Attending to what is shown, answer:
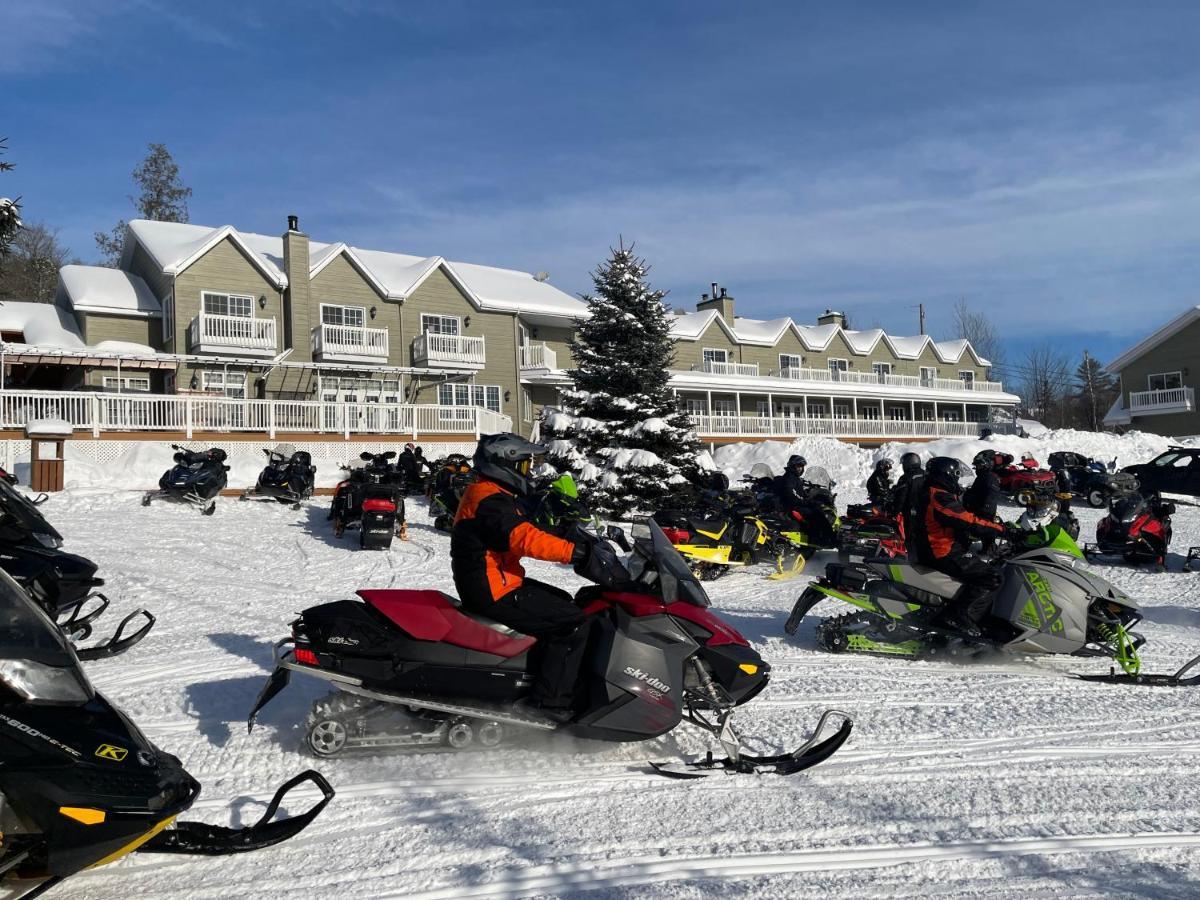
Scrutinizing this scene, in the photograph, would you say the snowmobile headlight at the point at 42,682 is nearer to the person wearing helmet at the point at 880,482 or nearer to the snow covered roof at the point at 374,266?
the person wearing helmet at the point at 880,482

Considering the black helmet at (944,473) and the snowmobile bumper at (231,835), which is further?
the black helmet at (944,473)

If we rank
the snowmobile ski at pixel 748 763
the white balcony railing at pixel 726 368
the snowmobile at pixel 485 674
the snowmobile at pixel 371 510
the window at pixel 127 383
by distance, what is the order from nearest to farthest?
the snowmobile ski at pixel 748 763 → the snowmobile at pixel 485 674 → the snowmobile at pixel 371 510 → the window at pixel 127 383 → the white balcony railing at pixel 726 368

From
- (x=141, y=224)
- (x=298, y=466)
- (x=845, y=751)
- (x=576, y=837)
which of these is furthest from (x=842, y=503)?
(x=141, y=224)

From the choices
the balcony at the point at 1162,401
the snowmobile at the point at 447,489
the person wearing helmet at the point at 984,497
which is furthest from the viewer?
the balcony at the point at 1162,401

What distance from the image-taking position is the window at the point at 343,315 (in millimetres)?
28766

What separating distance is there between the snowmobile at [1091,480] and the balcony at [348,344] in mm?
19435

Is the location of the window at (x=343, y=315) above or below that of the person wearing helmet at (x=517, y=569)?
above

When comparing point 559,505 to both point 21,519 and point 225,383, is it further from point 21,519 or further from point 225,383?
point 225,383

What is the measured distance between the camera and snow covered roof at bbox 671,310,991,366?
1554 inches

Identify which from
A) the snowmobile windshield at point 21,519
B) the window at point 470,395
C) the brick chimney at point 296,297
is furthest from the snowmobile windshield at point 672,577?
the window at point 470,395

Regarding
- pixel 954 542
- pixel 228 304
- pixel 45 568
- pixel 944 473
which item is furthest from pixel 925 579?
pixel 228 304

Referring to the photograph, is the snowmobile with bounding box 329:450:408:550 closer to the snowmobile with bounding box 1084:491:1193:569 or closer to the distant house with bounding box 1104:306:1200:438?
the snowmobile with bounding box 1084:491:1193:569

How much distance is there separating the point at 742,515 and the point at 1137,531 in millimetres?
4724

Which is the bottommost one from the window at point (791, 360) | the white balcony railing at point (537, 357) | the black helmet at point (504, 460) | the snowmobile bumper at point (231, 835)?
the snowmobile bumper at point (231, 835)
